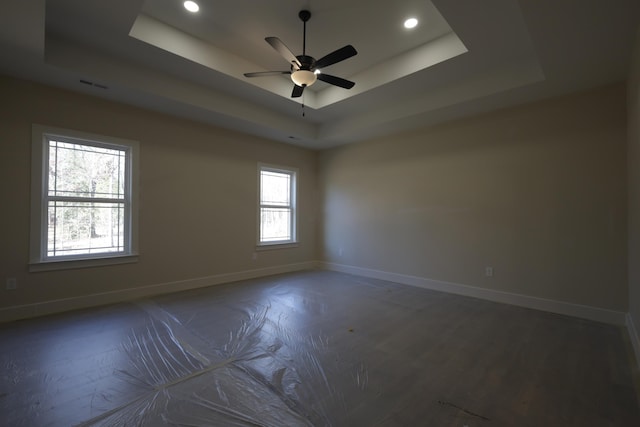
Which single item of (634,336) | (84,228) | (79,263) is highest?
(84,228)

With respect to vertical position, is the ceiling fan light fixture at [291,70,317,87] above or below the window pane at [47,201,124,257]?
above

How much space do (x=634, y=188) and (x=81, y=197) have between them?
6131 mm

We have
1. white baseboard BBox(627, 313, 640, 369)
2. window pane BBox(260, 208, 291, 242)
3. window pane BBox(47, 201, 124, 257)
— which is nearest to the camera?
white baseboard BBox(627, 313, 640, 369)

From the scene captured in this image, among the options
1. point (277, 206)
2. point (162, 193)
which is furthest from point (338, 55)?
point (277, 206)

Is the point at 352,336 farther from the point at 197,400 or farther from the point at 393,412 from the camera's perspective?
the point at 197,400

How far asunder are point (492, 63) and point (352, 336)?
11.4ft

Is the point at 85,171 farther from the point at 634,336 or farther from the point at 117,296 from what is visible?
the point at 634,336

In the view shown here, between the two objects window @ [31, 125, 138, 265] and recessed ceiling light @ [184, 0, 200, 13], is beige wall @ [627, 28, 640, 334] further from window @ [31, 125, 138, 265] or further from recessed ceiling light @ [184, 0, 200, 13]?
window @ [31, 125, 138, 265]

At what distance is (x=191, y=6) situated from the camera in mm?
2877

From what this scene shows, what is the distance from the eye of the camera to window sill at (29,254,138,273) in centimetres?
332

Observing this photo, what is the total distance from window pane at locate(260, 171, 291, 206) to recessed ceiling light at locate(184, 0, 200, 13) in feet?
9.84

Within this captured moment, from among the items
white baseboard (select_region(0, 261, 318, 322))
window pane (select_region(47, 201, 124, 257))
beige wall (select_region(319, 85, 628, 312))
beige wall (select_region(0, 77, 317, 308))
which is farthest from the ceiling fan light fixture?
white baseboard (select_region(0, 261, 318, 322))

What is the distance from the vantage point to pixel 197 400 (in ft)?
5.86

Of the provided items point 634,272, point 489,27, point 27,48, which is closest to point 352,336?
point 634,272
